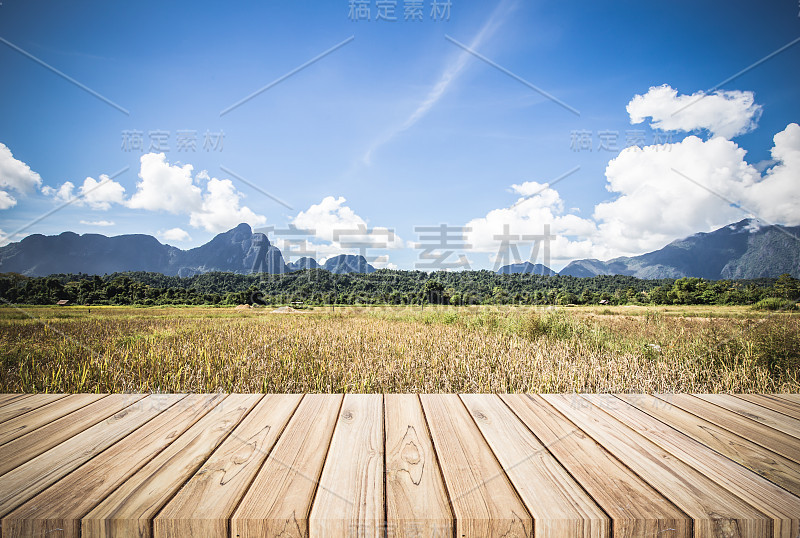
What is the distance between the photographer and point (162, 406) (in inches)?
94.0

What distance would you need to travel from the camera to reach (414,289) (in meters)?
28.1

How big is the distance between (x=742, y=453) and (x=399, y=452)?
5.93 ft

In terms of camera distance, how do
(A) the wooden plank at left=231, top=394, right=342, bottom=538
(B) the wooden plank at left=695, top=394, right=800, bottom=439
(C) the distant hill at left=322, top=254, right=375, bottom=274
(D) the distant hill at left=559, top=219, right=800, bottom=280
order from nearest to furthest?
(A) the wooden plank at left=231, top=394, right=342, bottom=538
(B) the wooden plank at left=695, top=394, right=800, bottom=439
(D) the distant hill at left=559, top=219, right=800, bottom=280
(C) the distant hill at left=322, top=254, right=375, bottom=274

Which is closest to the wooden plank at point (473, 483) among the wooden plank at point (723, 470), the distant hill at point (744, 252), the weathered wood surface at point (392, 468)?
the weathered wood surface at point (392, 468)

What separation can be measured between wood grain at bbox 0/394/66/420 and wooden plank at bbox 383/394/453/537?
245cm

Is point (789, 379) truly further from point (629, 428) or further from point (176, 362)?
point (176, 362)

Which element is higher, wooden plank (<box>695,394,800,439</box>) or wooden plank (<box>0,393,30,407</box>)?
wooden plank (<box>695,394,800,439</box>)

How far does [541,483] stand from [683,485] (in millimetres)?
623

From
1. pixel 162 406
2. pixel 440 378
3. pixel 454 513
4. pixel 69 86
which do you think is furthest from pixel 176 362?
pixel 454 513

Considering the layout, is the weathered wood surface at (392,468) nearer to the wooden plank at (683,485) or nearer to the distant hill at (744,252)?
the wooden plank at (683,485)

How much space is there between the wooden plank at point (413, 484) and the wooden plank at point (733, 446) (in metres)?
1.54

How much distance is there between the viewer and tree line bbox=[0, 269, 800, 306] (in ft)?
28.2

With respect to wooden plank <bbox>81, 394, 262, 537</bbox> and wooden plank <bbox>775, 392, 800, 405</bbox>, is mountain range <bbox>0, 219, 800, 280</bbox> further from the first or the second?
wooden plank <bbox>81, 394, 262, 537</bbox>

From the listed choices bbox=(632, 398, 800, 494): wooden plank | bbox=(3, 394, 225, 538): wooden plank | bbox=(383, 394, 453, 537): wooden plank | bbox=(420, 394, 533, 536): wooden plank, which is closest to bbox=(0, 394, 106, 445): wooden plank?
bbox=(3, 394, 225, 538): wooden plank
